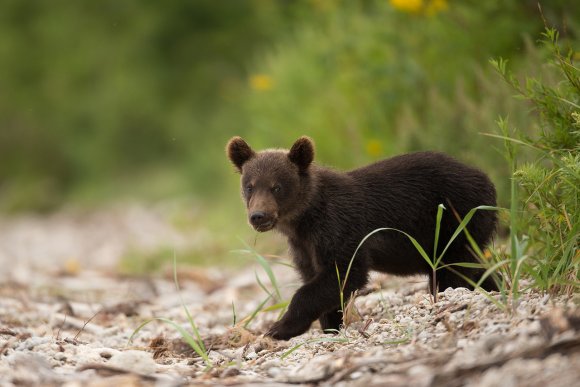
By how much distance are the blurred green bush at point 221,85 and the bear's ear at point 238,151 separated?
2.01 meters

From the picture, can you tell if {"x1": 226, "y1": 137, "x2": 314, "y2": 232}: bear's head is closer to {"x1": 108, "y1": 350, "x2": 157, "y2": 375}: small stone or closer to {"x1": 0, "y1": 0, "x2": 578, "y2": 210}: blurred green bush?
{"x1": 108, "y1": 350, "x2": 157, "y2": 375}: small stone

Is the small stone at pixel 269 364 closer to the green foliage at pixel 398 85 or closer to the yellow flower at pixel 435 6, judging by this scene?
the green foliage at pixel 398 85

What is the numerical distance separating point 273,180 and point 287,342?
3.50 feet

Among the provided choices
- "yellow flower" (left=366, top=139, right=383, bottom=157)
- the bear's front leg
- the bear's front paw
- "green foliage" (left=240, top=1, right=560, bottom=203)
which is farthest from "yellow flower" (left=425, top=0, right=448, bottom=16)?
the bear's front paw

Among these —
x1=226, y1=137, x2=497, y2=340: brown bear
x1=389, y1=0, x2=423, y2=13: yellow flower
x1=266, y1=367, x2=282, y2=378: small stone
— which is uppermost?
x1=389, y1=0, x2=423, y2=13: yellow flower

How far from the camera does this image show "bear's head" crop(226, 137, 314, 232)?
5121 millimetres

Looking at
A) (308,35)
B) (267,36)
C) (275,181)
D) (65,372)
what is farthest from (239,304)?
(267,36)

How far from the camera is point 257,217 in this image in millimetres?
5062

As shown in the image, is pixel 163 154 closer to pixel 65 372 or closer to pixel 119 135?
pixel 119 135

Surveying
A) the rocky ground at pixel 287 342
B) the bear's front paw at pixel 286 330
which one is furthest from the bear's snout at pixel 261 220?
the bear's front paw at pixel 286 330

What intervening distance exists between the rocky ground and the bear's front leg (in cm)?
9

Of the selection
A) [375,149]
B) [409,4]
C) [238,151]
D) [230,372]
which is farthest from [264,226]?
[409,4]

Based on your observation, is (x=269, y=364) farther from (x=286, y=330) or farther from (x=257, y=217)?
(x=257, y=217)

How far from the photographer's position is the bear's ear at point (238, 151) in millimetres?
5547
